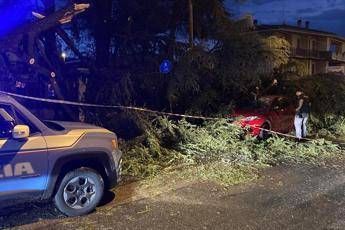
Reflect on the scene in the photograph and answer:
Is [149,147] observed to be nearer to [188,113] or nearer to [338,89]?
[188,113]

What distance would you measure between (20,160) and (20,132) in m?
0.39

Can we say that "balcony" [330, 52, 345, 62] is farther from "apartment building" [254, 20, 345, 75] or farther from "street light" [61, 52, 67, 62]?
"street light" [61, 52, 67, 62]

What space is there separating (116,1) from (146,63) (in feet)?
8.41

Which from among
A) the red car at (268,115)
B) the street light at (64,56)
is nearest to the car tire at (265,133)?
the red car at (268,115)

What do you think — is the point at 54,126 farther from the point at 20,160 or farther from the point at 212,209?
the point at 212,209

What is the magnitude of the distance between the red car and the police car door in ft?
24.8

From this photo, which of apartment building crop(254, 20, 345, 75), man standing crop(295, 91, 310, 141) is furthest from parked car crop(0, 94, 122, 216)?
apartment building crop(254, 20, 345, 75)

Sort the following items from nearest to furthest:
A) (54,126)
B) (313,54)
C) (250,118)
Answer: (54,126) < (250,118) < (313,54)

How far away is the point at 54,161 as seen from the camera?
6.02 m

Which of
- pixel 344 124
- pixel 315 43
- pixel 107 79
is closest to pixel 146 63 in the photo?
pixel 107 79

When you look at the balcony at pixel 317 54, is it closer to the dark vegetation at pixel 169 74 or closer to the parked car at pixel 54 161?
the dark vegetation at pixel 169 74

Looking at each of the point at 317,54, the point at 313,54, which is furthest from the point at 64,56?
the point at 317,54

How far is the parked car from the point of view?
5684 mm

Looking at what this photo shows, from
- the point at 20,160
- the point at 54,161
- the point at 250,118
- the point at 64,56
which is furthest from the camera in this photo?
the point at 64,56
